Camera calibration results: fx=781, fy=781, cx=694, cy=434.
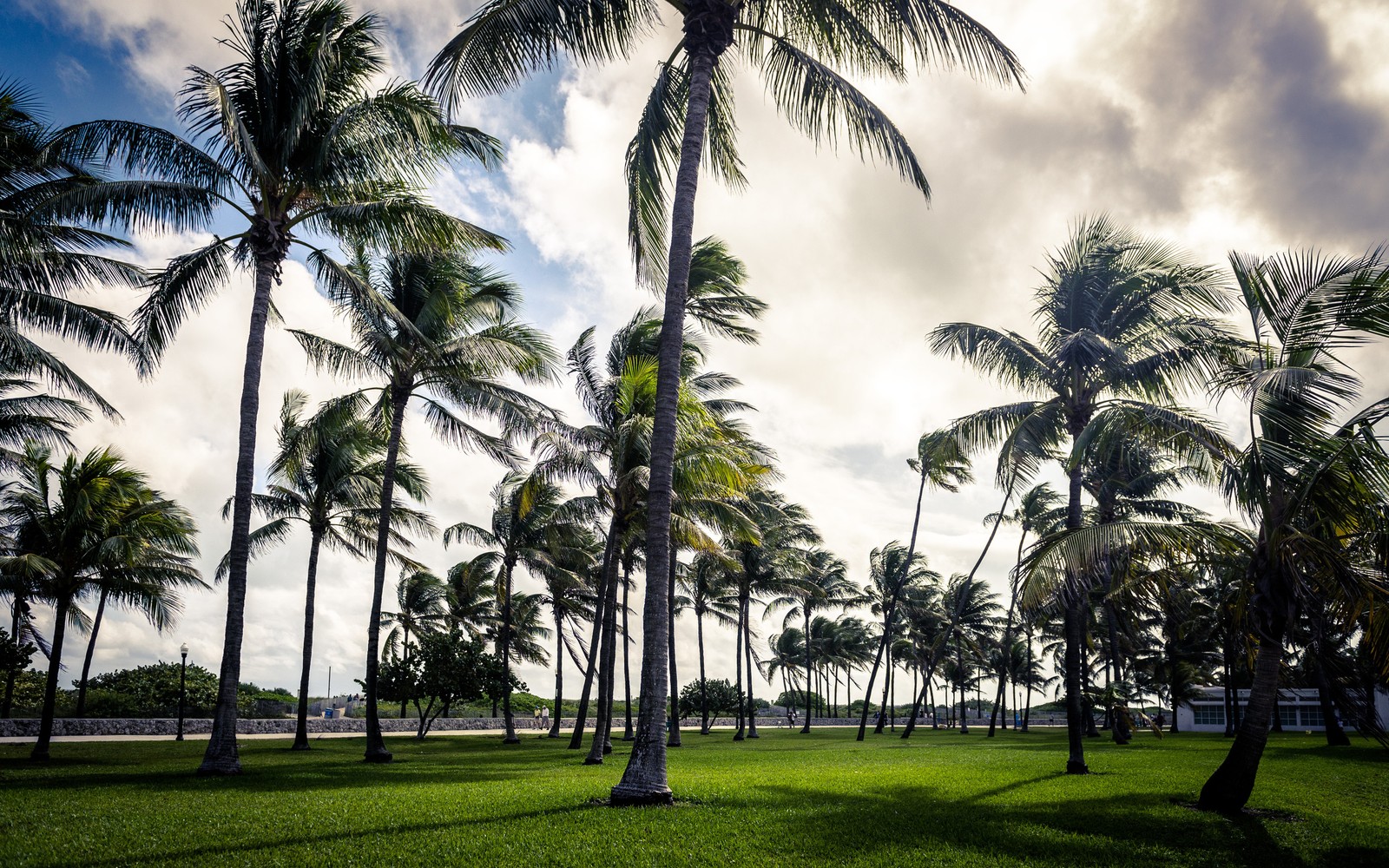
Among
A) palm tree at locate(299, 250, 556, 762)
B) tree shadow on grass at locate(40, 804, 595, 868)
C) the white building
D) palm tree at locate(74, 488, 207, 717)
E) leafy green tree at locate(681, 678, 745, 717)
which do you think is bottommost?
the white building

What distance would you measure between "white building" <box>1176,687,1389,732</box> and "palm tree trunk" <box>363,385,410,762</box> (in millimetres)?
56901

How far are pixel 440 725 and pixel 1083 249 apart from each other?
35.0m

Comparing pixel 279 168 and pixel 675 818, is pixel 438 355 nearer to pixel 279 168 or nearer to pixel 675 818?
pixel 279 168

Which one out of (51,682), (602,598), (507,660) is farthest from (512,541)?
(51,682)

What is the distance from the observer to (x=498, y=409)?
1914 cm

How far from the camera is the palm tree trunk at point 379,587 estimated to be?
17562mm

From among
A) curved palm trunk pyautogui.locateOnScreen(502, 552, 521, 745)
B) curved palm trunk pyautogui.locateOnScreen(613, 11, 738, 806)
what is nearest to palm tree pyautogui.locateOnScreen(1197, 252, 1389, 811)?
curved palm trunk pyautogui.locateOnScreen(613, 11, 738, 806)

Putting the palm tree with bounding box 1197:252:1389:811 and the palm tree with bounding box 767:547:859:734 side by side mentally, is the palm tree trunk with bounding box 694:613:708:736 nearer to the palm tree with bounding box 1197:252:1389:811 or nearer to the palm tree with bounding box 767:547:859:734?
the palm tree with bounding box 767:547:859:734

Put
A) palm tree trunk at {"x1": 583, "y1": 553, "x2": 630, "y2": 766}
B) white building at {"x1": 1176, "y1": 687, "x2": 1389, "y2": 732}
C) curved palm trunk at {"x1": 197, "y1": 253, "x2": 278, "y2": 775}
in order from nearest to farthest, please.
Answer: curved palm trunk at {"x1": 197, "y1": 253, "x2": 278, "y2": 775}, palm tree trunk at {"x1": 583, "y1": 553, "x2": 630, "y2": 766}, white building at {"x1": 1176, "y1": 687, "x2": 1389, "y2": 732}

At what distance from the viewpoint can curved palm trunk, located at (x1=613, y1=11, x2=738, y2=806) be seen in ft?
31.3

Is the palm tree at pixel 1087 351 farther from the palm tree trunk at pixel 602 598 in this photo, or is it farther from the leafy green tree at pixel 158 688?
the leafy green tree at pixel 158 688

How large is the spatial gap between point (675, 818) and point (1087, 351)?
39.4ft

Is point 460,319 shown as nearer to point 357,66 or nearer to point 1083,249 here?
point 357,66

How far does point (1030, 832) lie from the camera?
874cm
